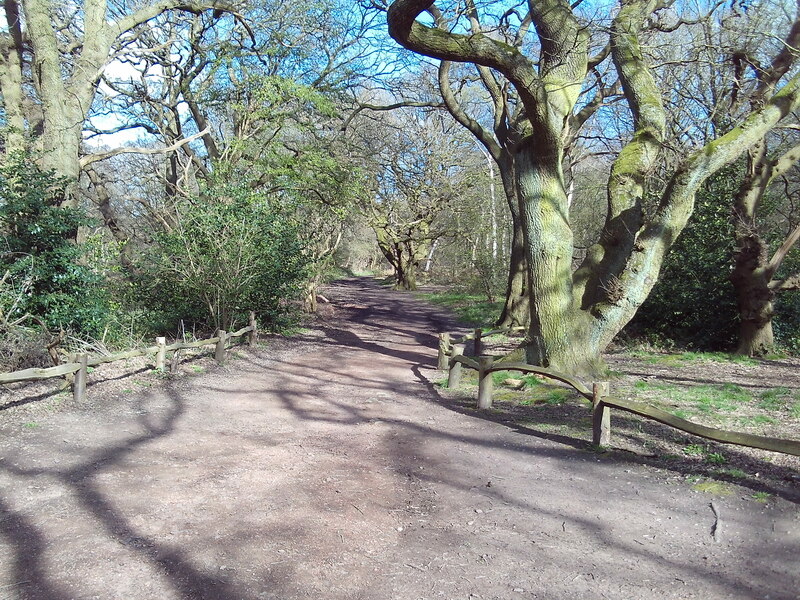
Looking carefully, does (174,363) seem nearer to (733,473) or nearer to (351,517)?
(351,517)

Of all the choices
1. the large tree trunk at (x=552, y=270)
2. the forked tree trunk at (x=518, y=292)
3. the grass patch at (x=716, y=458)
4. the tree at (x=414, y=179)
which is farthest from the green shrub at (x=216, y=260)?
the tree at (x=414, y=179)

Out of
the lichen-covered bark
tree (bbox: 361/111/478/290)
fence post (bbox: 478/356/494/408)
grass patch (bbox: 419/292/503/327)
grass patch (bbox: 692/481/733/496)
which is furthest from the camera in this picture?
tree (bbox: 361/111/478/290)

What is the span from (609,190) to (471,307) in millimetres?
15898

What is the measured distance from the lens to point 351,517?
16.6 ft

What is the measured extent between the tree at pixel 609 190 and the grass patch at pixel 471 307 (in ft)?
34.8


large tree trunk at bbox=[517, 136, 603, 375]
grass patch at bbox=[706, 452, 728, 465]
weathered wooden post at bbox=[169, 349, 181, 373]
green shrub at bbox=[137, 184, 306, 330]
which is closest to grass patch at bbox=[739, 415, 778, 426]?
grass patch at bbox=[706, 452, 728, 465]

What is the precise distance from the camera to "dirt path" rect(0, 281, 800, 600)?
3949 millimetres

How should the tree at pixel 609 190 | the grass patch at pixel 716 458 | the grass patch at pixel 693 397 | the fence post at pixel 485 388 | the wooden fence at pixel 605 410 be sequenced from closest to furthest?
the wooden fence at pixel 605 410 → the grass patch at pixel 716 458 → the grass patch at pixel 693 397 → the fence post at pixel 485 388 → the tree at pixel 609 190

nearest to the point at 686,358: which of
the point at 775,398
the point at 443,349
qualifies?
the point at 775,398

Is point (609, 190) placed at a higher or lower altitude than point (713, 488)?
higher

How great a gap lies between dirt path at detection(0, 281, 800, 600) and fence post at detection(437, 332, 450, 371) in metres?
3.89

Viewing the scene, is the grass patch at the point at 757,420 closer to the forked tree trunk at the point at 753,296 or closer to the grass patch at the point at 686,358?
the grass patch at the point at 686,358

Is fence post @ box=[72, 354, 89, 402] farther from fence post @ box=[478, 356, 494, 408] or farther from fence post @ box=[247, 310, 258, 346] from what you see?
fence post @ box=[247, 310, 258, 346]

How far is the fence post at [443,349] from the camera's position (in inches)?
488
